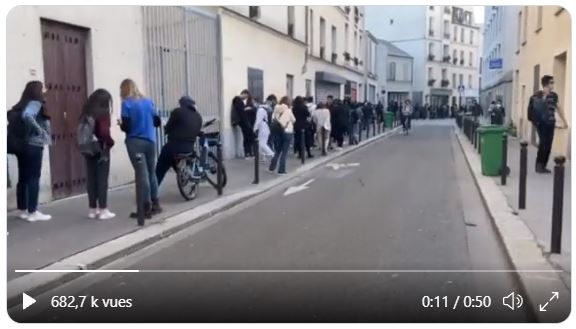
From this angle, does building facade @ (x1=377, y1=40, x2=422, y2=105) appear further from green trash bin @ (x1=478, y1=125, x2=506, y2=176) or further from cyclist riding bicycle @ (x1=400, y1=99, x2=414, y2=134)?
green trash bin @ (x1=478, y1=125, x2=506, y2=176)

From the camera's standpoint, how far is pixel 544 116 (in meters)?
7.53

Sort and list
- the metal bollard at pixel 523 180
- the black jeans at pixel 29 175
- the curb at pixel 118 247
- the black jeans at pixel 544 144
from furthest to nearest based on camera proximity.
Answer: the black jeans at pixel 544 144 → the metal bollard at pixel 523 180 → the black jeans at pixel 29 175 → the curb at pixel 118 247

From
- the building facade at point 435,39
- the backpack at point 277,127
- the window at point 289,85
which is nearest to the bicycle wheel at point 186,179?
the building facade at point 435,39

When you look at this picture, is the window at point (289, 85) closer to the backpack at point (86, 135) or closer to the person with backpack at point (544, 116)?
the person with backpack at point (544, 116)

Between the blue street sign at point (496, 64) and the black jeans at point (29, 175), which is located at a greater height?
the blue street sign at point (496, 64)

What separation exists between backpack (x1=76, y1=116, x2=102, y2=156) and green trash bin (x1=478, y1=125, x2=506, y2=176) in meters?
6.16

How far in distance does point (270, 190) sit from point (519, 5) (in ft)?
20.1

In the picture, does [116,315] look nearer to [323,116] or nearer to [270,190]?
[270,190]

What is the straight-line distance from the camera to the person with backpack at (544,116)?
22.4ft

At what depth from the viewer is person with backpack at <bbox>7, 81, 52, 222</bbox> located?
571 centimetres

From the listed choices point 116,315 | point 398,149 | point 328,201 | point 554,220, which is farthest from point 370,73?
point 116,315

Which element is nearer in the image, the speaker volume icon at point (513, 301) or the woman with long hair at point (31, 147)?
the speaker volume icon at point (513, 301)

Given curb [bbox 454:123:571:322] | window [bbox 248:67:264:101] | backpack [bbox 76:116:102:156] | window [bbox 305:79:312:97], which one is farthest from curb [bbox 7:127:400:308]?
window [bbox 305:79:312:97]

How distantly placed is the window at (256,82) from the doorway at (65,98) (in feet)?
20.2
